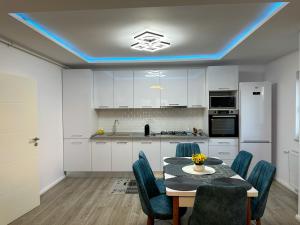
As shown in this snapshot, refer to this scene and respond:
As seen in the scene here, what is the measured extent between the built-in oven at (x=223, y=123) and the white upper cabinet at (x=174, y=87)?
2.30 feet

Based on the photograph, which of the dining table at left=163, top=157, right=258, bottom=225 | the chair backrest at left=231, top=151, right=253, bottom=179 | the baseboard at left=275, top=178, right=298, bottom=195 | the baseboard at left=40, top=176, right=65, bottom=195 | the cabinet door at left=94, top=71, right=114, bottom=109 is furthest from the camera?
the cabinet door at left=94, top=71, right=114, bottom=109

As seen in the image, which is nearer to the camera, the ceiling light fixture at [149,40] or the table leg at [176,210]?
the table leg at [176,210]

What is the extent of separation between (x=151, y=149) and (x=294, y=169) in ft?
8.60

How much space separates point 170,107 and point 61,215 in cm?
292

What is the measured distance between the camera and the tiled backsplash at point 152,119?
5.18 metres

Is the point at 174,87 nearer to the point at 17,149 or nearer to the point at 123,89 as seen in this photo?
the point at 123,89

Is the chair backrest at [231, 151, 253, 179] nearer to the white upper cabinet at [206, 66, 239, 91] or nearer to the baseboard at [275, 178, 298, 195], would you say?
the baseboard at [275, 178, 298, 195]

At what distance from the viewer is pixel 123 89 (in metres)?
4.89

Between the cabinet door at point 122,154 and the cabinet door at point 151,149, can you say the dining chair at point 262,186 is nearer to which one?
the cabinet door at point 151,149

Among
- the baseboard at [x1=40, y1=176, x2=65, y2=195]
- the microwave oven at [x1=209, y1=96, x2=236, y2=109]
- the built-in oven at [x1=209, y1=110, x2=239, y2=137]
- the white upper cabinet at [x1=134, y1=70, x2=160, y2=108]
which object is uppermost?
the white upper cabinet at [x1=134, y1=70, x2=160, y2=108]

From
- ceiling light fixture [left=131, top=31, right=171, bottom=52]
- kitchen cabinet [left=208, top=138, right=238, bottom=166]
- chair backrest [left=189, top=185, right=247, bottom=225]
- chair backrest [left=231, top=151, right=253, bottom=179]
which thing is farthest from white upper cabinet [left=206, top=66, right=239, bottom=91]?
chair backrest [left=189, top=185, right=247, bottom=225]

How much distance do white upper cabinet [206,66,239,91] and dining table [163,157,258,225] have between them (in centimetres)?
205

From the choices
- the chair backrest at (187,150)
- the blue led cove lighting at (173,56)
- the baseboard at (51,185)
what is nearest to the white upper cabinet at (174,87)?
the blue led cove lighting at (173,56)

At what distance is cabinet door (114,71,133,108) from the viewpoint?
4879 millimetres
